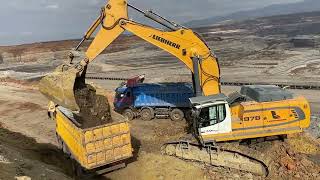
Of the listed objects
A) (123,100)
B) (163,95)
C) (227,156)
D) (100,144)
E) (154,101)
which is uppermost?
(163,95)

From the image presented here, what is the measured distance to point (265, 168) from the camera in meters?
15.1

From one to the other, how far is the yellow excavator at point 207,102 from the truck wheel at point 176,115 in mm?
5210

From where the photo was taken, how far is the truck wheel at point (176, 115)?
22.5 meters

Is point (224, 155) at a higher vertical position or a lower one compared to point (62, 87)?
lower

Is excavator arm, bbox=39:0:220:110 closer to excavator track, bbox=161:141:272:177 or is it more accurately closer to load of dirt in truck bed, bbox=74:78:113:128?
load of dirt in truck bed, bbox=74:78:113:128

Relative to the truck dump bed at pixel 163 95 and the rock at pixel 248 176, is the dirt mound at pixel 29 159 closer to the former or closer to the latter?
the truck dump bed at pixel 163 95

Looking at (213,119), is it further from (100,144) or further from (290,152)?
(100,144)

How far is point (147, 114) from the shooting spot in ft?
75.4

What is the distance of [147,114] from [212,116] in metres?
7.38

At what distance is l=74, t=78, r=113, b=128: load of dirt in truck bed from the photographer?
54.2 ft

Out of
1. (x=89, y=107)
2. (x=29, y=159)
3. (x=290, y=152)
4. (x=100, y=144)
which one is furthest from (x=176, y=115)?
(x=29, y=159)

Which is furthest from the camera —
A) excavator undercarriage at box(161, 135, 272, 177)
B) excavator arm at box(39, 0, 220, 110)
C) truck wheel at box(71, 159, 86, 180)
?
excavator arm at box(39, 0, 220, 110)

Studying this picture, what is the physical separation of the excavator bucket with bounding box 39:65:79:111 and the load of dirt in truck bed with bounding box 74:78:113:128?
1.18 meters

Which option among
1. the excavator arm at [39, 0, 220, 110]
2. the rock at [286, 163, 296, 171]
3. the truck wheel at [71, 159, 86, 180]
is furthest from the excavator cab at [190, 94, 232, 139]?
the truck wheel at [71, 159, 86, 180]
